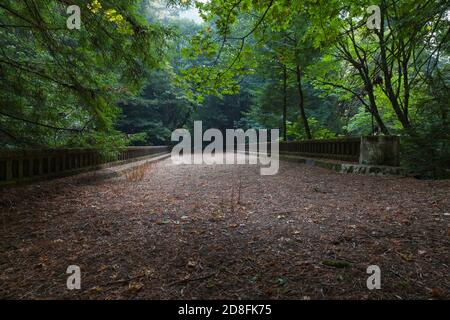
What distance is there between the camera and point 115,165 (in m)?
9.27

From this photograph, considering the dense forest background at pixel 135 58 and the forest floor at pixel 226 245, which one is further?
the dense forest background at pixel 135 58

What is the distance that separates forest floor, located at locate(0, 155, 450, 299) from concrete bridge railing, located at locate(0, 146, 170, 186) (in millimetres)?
272

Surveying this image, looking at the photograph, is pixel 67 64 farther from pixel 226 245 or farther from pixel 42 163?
pixel 226 245

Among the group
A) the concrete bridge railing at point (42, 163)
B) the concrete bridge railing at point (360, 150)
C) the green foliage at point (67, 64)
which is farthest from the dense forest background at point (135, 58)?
the concrete bridge railing at point (360, 150)

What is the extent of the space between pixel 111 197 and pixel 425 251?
14.3 ft

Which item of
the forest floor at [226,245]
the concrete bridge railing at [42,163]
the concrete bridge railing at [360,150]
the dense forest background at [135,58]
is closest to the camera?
the forest floor at [226,245]

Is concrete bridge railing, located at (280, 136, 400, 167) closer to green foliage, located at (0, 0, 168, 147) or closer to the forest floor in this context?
the forest floor

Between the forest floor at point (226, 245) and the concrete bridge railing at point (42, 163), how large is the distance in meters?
0.27

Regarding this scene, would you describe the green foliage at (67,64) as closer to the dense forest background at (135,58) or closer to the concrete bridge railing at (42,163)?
the dense forest background at (135,58)

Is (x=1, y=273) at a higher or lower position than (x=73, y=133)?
lower

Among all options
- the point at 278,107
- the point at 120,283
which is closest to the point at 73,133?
the point at 120,283

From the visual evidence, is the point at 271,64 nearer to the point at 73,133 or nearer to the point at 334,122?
the point at 334,122

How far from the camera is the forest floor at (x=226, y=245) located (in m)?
1.83

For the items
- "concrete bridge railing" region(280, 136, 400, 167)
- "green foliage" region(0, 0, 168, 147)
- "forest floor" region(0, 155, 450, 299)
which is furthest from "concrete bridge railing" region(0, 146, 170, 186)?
"concrete bridge railing" region(280, 136, 400, 167)
